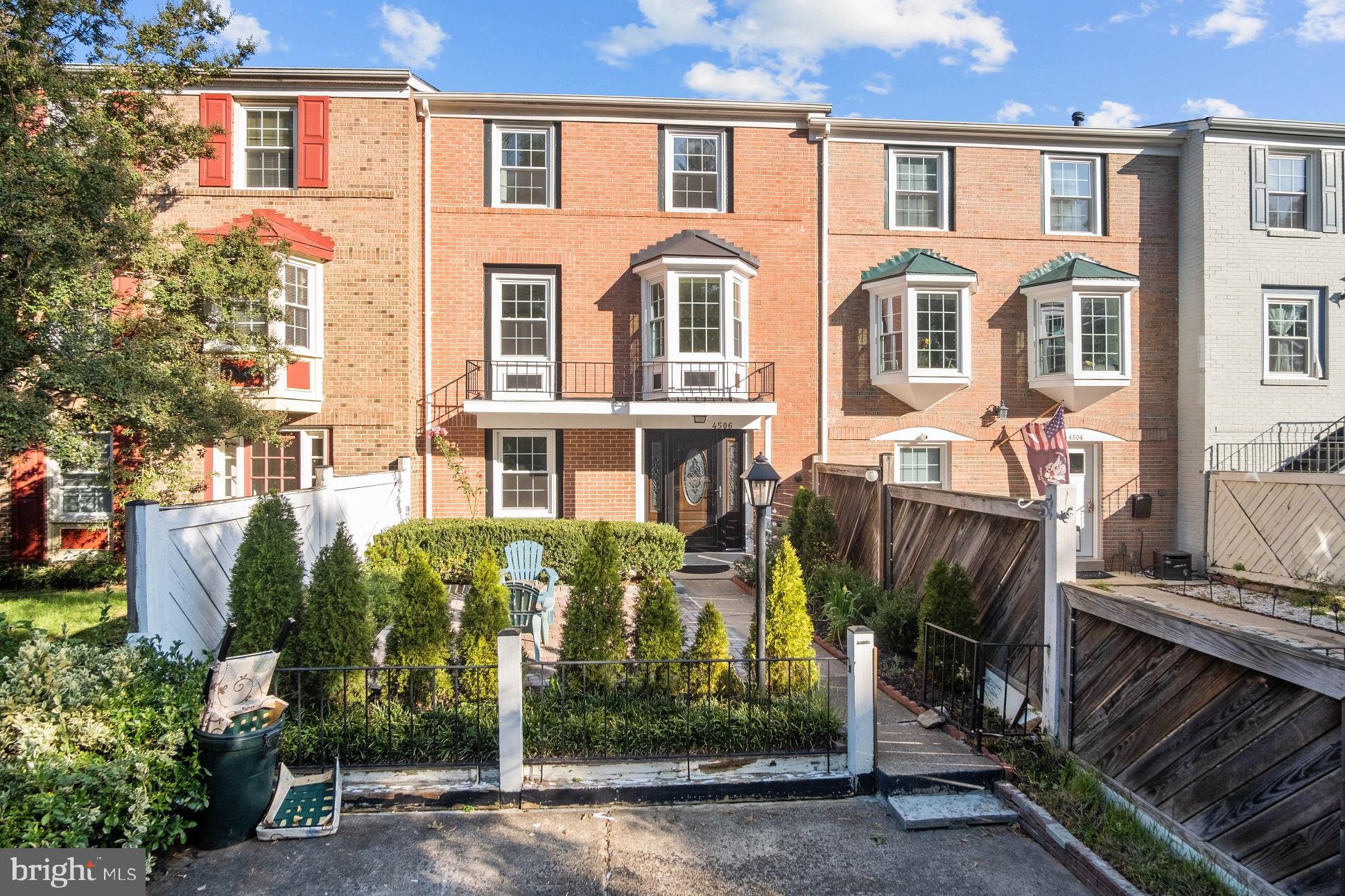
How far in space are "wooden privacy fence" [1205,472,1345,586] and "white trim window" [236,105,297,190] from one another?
18247mm

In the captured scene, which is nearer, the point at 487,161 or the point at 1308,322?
the point at 487,161

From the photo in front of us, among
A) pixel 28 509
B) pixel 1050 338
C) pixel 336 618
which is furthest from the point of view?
pixel 1050 338

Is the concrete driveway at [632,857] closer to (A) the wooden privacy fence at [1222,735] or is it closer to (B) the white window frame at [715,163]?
(A) the wooden privacy fence at [1222,735]

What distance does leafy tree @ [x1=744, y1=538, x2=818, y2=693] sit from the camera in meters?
6.12

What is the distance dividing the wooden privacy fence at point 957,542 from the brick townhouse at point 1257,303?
28.4 feet

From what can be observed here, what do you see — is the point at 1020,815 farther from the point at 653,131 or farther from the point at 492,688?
the point at 653,131

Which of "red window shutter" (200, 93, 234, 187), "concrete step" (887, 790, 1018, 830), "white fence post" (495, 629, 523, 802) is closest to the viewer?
"concrete step" (887, 790, 1018, 830)

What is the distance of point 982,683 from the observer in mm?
5891

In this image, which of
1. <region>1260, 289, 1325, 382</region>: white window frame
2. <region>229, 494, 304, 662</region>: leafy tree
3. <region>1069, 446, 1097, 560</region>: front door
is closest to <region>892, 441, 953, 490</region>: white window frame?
<region>1069, 446, 1097, 560</region>: front door

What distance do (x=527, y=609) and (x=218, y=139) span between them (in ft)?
36.1

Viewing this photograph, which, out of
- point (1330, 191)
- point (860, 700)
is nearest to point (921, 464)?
point (1330, 191)

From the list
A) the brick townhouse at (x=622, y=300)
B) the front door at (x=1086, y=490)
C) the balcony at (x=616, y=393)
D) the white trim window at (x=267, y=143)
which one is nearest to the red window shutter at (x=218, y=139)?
the white trim window at (x=267, y=143)

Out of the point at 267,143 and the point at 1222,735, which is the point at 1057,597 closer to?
the point at 1222,735

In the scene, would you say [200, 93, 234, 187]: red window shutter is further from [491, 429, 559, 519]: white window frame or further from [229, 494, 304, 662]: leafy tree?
[229, 494, 304, 662]: leafy tree
